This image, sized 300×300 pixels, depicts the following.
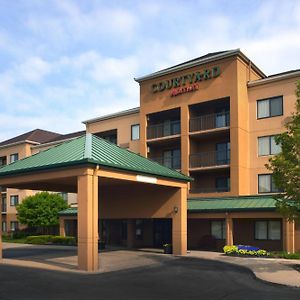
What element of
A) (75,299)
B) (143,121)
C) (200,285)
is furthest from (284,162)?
(143,121)

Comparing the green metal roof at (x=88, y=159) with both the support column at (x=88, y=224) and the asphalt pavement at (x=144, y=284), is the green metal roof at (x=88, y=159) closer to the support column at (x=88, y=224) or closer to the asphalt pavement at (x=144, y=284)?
the support column at (x=88, y=224)

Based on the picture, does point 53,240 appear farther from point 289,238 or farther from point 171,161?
point 289,238

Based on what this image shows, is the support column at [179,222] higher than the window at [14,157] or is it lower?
lower

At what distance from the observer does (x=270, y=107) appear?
3553 centimetres

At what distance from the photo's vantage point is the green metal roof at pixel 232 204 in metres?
30.8

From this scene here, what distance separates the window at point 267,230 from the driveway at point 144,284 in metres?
10.6

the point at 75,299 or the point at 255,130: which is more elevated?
the point at 255,130

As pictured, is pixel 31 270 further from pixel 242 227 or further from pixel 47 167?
pixel 242 227

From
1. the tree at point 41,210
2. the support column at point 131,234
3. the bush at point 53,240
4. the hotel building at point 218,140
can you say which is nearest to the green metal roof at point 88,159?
the hotel building at point 218,140

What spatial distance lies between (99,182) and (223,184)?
44.5 feet

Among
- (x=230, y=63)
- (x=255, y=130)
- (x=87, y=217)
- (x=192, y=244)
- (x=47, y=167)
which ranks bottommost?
(x=192, y=244)

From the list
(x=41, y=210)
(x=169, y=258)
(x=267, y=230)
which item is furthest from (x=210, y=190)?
(x=41, y=210)

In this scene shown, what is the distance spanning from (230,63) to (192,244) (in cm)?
1496

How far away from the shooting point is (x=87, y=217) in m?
21.2
